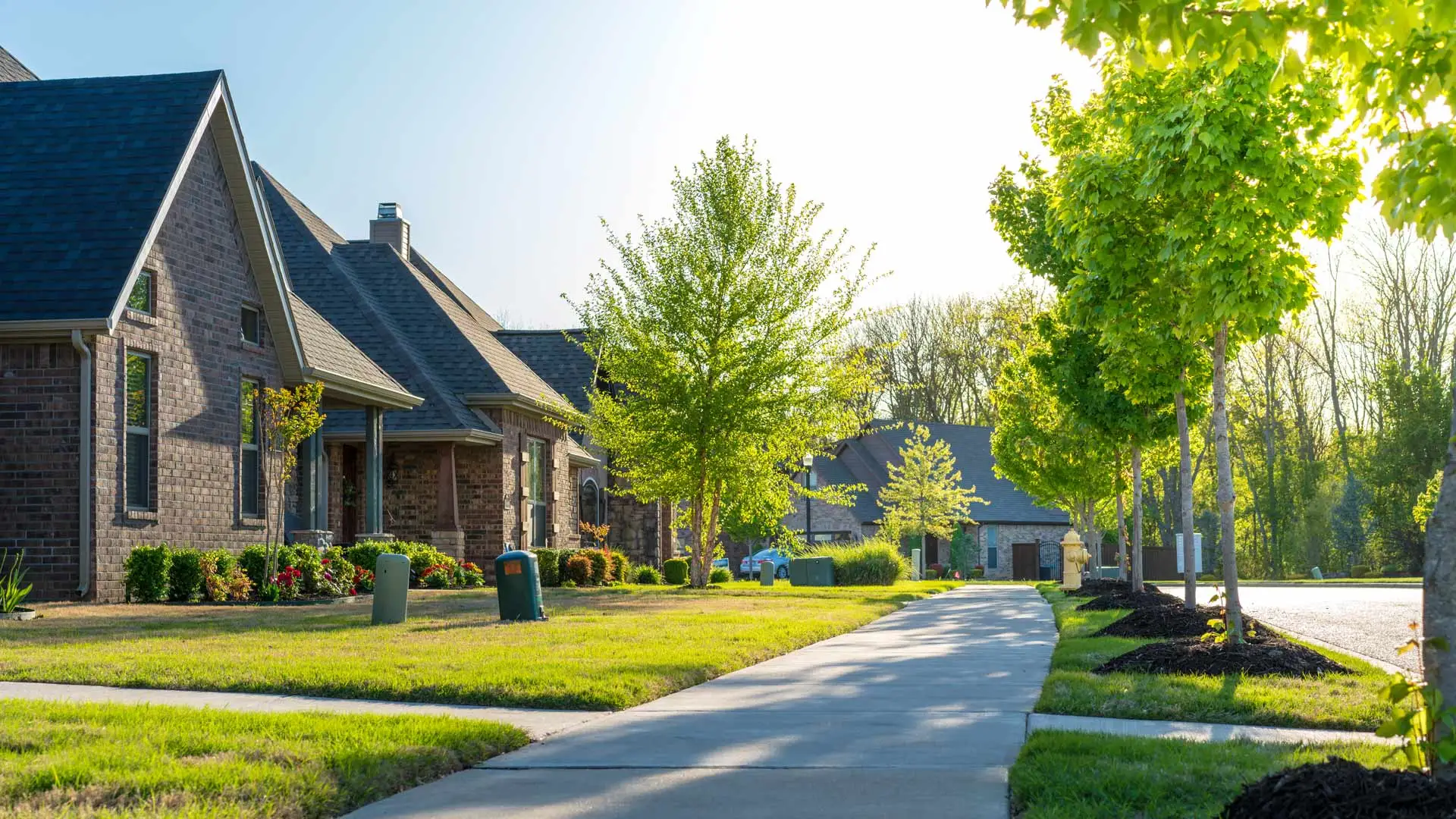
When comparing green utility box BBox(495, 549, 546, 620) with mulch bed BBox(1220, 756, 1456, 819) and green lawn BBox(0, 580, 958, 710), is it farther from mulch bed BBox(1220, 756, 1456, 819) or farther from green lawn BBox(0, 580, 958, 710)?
mulch bed BBox(1220, 756, 1456, 819)

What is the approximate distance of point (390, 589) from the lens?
51.1ft

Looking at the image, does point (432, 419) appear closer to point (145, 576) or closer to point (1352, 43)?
point (145, 576)

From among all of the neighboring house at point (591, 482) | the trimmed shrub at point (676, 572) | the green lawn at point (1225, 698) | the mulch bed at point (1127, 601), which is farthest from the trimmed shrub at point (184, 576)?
the trimmed shrub at point (676, 572)

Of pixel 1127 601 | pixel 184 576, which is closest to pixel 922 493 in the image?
pixel 1127 601

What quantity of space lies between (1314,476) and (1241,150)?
5449 cm

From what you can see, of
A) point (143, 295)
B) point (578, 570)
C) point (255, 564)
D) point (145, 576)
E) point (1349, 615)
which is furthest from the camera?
point (578, 570)

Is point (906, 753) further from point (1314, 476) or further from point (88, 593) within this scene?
point (1314, 476)

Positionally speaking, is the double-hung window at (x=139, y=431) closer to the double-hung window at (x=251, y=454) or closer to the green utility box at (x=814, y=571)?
the double-hung window at (x=251, y=454)

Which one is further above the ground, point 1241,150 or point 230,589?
point 1241,150

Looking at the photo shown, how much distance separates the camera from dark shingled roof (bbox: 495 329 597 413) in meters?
38.8

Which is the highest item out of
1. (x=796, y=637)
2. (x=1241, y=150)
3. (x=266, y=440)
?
(x=1241, y=150)

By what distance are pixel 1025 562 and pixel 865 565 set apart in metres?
27.3

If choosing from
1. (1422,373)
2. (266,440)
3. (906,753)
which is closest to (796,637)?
(906,753)

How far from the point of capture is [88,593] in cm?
1758
